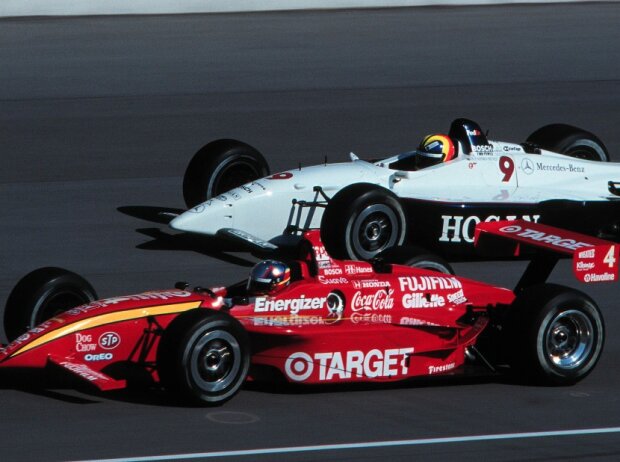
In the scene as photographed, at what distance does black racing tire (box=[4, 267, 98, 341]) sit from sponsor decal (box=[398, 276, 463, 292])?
7.10ft

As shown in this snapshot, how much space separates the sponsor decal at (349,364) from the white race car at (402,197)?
3.69 m

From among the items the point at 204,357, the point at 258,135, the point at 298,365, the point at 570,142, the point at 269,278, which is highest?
the point at 258,135

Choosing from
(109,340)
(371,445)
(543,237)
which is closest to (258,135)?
(543,237)

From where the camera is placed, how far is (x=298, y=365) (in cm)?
900

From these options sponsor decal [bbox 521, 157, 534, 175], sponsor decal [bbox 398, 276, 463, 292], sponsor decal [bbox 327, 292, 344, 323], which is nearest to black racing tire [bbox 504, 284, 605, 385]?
sponsor decal [bbox 398, 276, 463, 292]

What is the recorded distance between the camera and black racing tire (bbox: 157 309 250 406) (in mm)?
8438

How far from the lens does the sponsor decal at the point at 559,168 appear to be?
14242 mm

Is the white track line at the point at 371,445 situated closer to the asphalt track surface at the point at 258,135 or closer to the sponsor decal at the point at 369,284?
the asphalt track surface at the point at 258,135

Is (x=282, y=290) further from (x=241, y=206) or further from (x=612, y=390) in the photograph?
(x=241, y=206)

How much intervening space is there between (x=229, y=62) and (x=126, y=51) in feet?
5.61

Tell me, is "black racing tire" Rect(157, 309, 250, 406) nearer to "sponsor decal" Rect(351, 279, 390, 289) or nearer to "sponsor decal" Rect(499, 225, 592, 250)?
"sponsor decal" Rect(351, 279, 390, 289)

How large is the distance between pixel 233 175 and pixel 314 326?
5659 mm

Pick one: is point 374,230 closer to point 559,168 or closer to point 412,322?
point 559,168

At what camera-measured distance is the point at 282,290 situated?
30.6 feet
